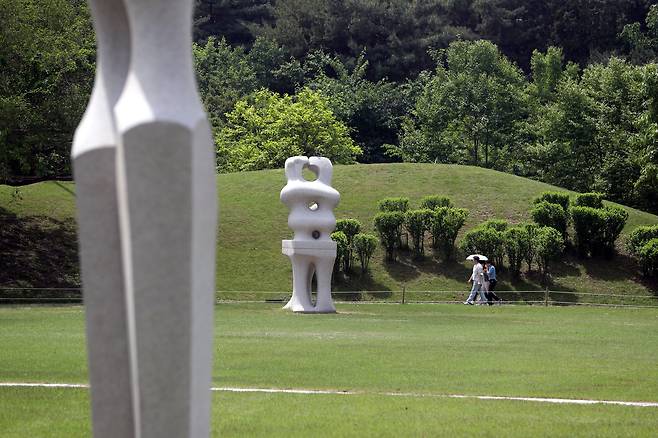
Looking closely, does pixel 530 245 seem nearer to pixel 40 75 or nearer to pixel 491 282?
pixel 491 282

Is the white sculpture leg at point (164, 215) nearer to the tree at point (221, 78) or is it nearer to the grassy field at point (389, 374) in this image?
the grassy field at point (389, 374)

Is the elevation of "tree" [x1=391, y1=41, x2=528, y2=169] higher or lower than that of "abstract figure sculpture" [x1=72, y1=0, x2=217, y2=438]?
higher

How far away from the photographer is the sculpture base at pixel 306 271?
3070 centimetres

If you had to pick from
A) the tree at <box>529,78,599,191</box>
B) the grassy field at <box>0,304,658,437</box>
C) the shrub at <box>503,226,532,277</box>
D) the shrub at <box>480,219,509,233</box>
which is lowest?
the grassy field at <box>0,304,658,437</box>

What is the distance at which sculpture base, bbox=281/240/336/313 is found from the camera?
30.7 meters

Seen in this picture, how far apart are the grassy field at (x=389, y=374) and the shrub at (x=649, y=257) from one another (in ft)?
43.9

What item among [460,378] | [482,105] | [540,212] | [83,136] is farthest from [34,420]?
[482,105]

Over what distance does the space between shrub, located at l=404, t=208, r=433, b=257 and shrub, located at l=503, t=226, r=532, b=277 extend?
299cm

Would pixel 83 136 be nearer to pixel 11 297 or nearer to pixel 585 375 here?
pixel 585 375

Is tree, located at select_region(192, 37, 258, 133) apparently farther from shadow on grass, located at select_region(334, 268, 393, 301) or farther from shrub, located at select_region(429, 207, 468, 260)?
shadow on grass, located at select_region(334, 268, 393, 301)

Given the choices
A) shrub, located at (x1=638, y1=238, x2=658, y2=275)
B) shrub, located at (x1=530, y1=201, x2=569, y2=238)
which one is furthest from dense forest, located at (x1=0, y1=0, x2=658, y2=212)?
shrub, located at (x1=638, y1=238, x2=658, y2=275)

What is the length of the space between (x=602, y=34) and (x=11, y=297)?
182 feet

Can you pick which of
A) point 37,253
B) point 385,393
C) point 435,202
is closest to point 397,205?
point 435,202

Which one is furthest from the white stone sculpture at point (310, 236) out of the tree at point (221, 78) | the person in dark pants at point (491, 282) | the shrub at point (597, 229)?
the tree at point (221, 78)
